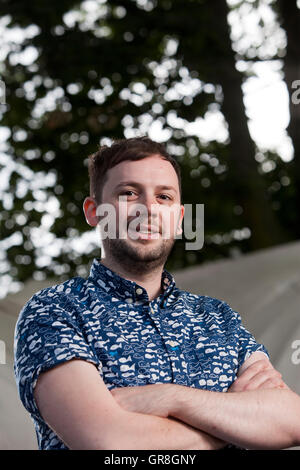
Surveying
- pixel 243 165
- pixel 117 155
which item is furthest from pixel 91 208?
pixel 243 165

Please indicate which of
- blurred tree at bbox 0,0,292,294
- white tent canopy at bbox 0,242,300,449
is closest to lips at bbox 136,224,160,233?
white tent canopy at bbox 0,242,300,449

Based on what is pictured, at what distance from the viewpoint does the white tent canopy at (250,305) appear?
65.5 inches

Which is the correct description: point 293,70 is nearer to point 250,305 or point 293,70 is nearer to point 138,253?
point 250,305

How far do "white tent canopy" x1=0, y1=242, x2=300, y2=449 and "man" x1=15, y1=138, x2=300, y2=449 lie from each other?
1.35ft

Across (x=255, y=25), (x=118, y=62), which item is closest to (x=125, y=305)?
(x=118, y=62)

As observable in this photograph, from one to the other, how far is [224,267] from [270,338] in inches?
25.2

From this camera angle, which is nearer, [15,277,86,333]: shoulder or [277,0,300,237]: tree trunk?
[15,277,86,333]: shoulder

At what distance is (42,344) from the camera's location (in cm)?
117

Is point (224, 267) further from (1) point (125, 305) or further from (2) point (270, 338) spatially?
(1) point (125, 305)

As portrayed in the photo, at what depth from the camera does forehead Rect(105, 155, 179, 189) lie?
4.17 feet

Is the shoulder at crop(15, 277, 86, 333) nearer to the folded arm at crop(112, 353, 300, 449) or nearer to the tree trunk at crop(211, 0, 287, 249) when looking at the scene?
the folded arm at crop(112, 353, 300, 449)

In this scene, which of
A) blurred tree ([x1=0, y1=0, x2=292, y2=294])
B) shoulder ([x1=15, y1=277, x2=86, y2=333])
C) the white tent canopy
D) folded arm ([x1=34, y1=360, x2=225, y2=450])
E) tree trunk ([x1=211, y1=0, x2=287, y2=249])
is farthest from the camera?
tree trunk ([x1=211, y1=0, x2=287, y2=249])

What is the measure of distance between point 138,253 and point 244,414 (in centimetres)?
32

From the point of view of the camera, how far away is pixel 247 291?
2.58 metres
